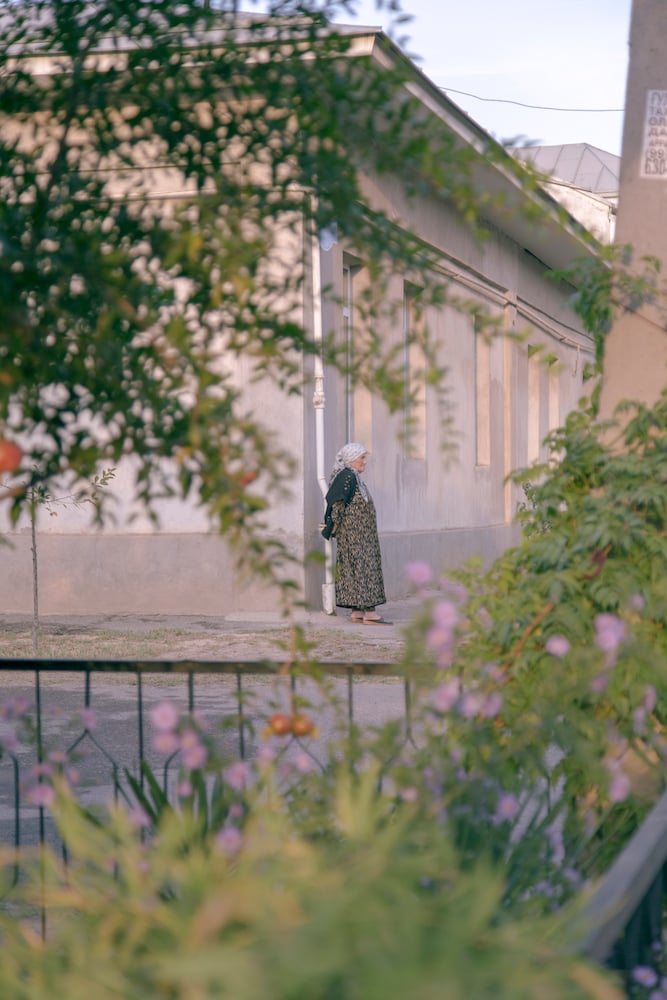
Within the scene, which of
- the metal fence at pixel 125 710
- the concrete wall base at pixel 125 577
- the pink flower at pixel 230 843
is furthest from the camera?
the concrete wall base at pixel 125 577

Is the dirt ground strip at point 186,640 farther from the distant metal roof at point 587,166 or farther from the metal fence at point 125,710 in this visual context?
the distant metal roof at point 587,166

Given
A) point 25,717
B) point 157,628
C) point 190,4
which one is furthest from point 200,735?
point 157,628

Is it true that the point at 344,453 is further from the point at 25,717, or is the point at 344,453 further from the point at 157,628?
the point at 25,717

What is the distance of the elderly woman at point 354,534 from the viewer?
515 inches

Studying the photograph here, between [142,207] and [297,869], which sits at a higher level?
[142,207]

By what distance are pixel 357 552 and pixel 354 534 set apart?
170 mm

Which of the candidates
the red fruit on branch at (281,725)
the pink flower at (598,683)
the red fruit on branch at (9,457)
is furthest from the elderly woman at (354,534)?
the red fruit on branch at (9,457)

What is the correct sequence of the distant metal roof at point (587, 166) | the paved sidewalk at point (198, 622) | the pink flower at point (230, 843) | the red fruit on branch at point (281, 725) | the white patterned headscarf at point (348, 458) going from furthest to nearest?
the distant metal roof at point (587, 166) → the white patterned headscarf at point (348, 458) → the paved sidewalk at point (198, 622) → the red fruit on branch at point (281, 725) → the pink flower at point (230, 843)

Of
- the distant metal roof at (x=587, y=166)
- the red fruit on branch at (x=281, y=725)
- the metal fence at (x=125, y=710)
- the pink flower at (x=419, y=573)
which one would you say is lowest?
the metal fence at (x=125, y=710)

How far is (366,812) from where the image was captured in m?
1.43

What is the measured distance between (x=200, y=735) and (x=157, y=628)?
403 inches

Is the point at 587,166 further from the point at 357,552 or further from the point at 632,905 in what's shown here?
the point at 632,905

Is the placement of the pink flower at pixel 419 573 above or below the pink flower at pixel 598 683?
above

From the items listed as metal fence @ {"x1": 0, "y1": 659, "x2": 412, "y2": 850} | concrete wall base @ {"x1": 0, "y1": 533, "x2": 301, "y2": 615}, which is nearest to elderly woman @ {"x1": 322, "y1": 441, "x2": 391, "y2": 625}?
concrete wall base @ {"x1": 0, "y1": 533, "x2": 301, "y2": 615}
